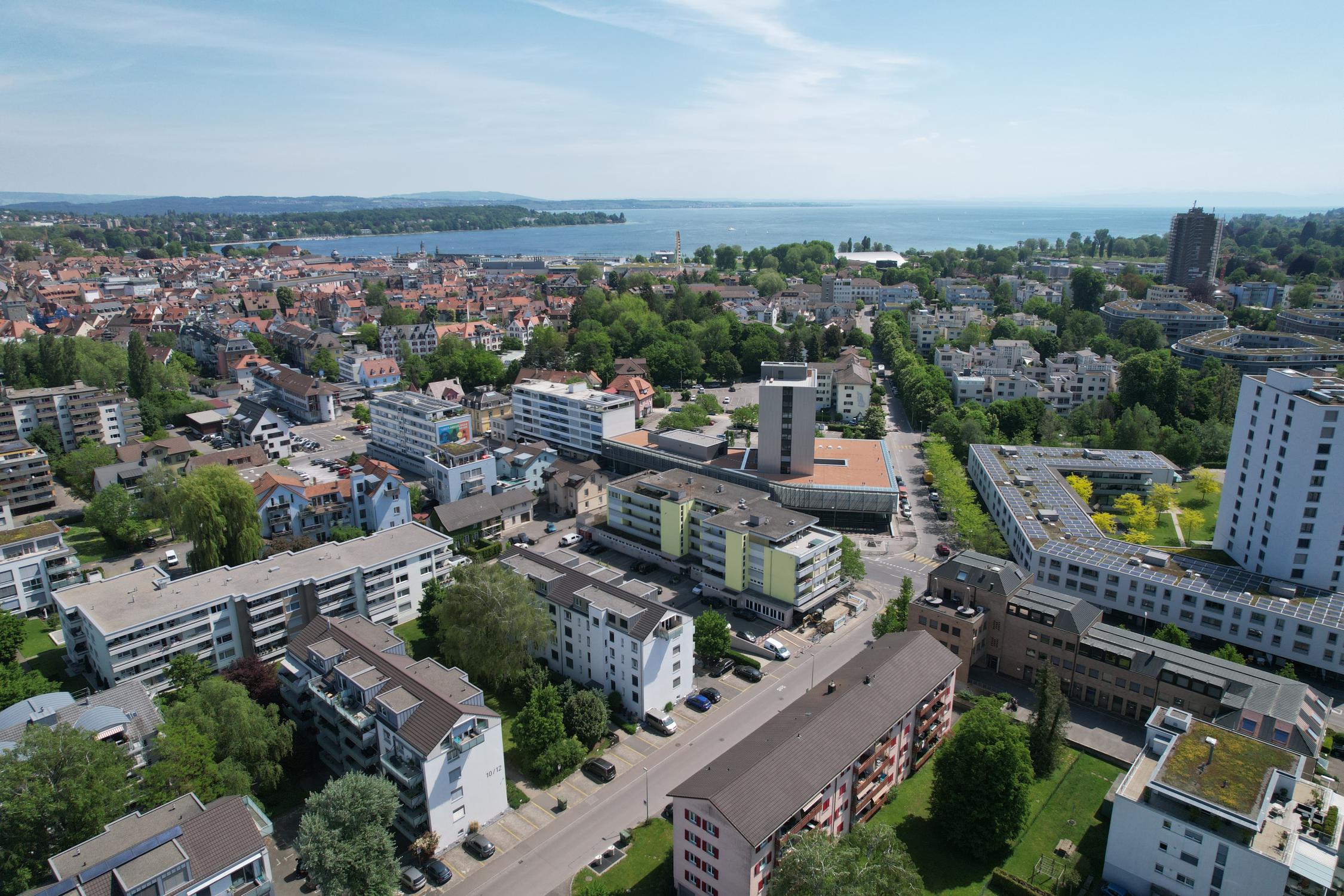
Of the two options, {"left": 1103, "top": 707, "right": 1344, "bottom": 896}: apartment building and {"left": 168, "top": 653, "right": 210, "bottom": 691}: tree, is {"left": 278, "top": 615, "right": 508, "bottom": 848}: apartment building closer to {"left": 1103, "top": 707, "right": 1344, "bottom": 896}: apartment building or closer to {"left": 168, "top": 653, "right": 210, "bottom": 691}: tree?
{"left": 168, "top": 653, "right": 210, "bottom": 691}: tree

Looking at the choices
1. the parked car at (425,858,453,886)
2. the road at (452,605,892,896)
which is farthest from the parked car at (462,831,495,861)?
the parked car at (425,858,453,886)

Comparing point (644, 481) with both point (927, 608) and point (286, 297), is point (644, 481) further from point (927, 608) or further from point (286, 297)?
point (286, 297)

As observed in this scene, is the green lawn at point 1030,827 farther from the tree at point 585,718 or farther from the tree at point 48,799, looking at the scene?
the tree at point 48,799

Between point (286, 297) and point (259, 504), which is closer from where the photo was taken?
point (259, 504)

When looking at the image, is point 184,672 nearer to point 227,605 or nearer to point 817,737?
point 227,605

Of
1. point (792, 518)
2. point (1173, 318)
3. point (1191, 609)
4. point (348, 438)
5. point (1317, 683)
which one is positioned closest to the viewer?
point (1317, 683)

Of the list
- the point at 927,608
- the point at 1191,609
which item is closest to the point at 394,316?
the point at 927,608
